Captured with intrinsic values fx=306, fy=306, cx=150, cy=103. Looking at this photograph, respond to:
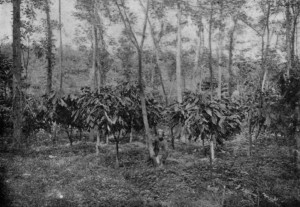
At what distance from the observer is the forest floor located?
8.31m

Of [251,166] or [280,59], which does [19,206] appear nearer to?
[251,166]

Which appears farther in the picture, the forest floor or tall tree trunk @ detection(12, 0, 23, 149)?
tall tree trunk @ detection(12, 0, 23, 149)

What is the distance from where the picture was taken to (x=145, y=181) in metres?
9.72

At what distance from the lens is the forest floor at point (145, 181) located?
327 inches

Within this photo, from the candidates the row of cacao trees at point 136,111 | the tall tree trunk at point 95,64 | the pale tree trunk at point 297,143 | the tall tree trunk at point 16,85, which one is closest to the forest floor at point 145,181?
the pale tree trunk at point 297,143

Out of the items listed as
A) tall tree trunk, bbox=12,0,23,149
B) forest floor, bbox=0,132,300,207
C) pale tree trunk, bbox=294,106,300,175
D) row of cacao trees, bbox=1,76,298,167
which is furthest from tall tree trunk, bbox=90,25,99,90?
pale tree trunk, bbox=294,106,300,175

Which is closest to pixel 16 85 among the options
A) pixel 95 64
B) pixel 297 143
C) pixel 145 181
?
pixel 95 64

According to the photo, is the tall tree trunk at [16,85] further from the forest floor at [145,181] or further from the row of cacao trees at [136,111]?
the row of cacao trees at [136,111]

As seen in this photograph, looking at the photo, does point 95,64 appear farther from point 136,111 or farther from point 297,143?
point 297,143

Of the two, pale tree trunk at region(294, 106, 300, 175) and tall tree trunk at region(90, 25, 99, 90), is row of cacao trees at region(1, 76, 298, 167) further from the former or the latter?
tall tree trunk at region(90, 25, 99, 90)

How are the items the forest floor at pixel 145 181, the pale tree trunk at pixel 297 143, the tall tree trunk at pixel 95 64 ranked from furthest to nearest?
the tall tree trunk at pixel 95 64, the pale tree trunk at pixel 297 143, the forest floor at pixel 145 181

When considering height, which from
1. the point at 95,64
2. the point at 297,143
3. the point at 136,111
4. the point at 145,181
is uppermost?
the point at 95,64

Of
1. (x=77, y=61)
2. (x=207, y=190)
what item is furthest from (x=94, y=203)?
(x=77, y=61)

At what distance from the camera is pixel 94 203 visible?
820 cm
